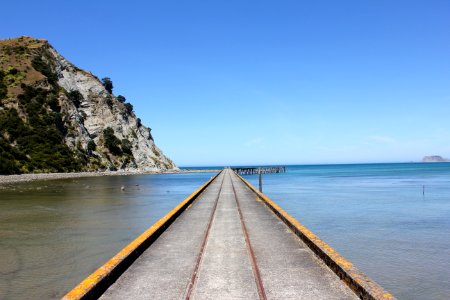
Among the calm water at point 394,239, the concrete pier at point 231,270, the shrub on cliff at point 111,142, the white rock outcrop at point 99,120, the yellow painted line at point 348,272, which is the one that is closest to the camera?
the yellow painted line at point 348,272

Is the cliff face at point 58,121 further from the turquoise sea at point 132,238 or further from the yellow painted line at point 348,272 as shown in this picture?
the yellow painted line at point 348,272

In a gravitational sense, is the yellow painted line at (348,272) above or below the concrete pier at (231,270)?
above

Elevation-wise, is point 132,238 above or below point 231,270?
below

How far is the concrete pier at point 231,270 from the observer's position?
6879mm

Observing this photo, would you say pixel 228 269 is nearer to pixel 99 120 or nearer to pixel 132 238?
pixel 132 238

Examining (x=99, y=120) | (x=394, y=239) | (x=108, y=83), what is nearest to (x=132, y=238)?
(x=394, y=239)

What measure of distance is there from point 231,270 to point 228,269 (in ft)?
0.34

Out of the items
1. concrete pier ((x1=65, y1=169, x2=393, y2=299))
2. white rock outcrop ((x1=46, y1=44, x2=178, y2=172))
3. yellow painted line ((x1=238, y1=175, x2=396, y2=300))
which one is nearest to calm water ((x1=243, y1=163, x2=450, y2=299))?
yellow painted line ((x1=238, y1=175, x2=396, y2=300))

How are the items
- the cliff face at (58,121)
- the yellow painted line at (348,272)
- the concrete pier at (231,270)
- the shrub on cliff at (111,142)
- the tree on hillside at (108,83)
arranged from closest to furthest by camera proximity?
the yellow painted line at (348,272)
the concrete pier at (231,270)
the cliff face at (58,121)
the shrub on cliff at (111,142)
the tree on hillside at (108,83)

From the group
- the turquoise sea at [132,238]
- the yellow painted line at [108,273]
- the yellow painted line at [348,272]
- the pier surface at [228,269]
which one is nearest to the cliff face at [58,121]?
the turquoise sea at [132,238]

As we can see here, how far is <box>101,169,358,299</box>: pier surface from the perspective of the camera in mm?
6945

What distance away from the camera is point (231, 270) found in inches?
329

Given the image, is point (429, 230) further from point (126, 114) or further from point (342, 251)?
point (126, 114)

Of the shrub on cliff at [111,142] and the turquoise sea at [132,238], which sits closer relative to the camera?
the turquoise sea at [132,238]
